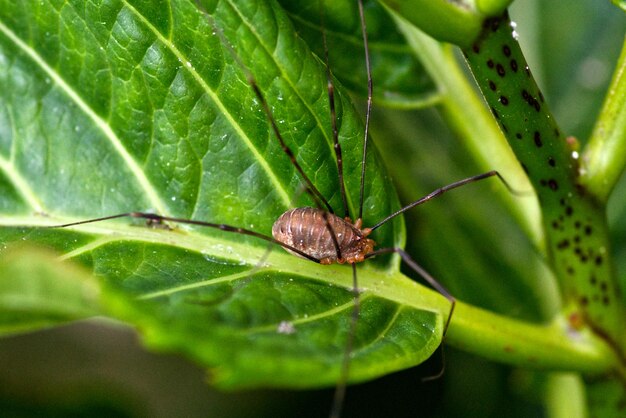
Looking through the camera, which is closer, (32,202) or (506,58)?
(506,58)

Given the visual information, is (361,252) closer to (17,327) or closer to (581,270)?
(581,270)

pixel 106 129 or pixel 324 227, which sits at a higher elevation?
pixel 106 129

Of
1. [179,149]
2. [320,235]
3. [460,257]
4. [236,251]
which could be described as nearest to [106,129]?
[179,149]

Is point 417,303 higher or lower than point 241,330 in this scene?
lower

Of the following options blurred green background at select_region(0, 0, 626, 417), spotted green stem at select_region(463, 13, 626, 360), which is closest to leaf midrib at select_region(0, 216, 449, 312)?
spotted green stem at select_region(463, 13, 626, 360)

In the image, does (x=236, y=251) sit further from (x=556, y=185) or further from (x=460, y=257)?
(x=460, y=257)

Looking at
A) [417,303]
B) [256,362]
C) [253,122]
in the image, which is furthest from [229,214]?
[256,362]

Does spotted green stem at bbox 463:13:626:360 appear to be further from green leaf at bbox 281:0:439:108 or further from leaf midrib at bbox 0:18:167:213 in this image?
leaf midrib at bbox 0:18:167:213

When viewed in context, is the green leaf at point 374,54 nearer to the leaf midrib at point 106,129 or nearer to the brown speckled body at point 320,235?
the brown speckled body at point 320,235
